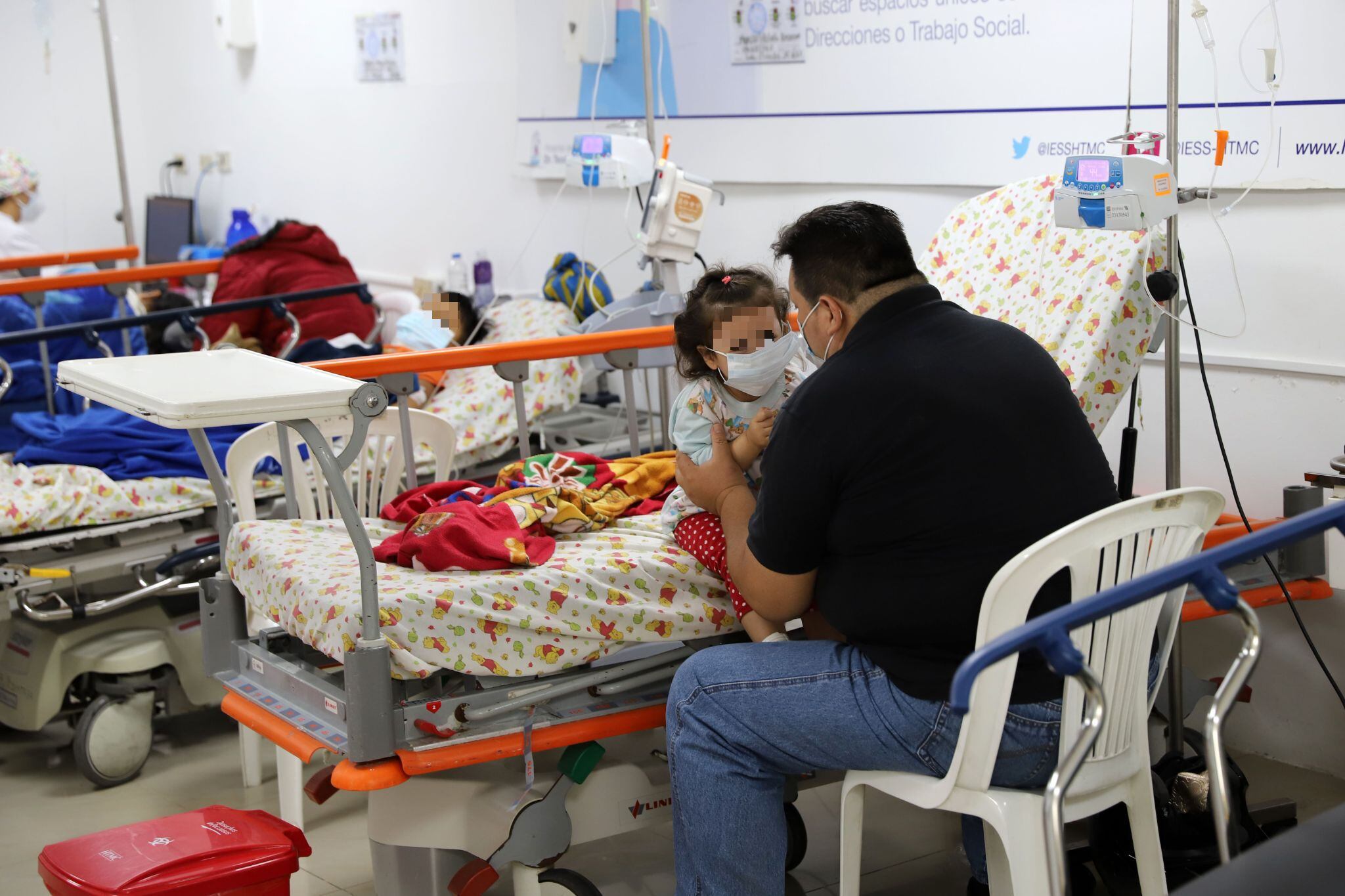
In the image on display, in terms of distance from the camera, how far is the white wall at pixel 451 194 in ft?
10.3

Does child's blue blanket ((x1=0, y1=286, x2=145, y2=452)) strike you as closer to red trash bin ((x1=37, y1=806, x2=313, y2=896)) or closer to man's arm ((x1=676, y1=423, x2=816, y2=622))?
red trash bin ((x1=37, y1=806, x2=313, y2=896))

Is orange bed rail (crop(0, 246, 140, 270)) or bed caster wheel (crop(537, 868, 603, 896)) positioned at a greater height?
orange bed rail (crop(0, 246, 140, 270))

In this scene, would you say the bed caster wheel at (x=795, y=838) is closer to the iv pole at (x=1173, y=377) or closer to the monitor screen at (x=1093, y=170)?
the iv pole at (x=1173, y=377)

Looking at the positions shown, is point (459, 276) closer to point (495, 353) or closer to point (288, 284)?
point (288, 284)

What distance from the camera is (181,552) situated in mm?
3682

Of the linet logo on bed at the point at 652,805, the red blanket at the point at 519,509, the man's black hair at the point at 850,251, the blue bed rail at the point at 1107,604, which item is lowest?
the linet logo on bed at the point at 652,805

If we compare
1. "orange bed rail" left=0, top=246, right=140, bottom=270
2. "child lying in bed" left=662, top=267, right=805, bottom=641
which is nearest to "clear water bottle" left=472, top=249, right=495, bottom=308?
"orange bed rail" left=0, top=246, right=140, bottom=270

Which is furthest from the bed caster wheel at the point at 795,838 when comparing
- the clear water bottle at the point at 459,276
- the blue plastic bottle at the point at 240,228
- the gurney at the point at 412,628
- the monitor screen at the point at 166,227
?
the monitor screen at the point at 166,227

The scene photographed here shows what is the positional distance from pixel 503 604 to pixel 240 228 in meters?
5.33

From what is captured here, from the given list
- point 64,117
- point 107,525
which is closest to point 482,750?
point 107,525

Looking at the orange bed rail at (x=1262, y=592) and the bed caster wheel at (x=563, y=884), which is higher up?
the orange bed rail at (x=1262, y=592)

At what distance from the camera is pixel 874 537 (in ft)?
6.80

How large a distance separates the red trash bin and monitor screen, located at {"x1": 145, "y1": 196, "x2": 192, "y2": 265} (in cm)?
582

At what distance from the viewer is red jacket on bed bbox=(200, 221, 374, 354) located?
500 centimetres
